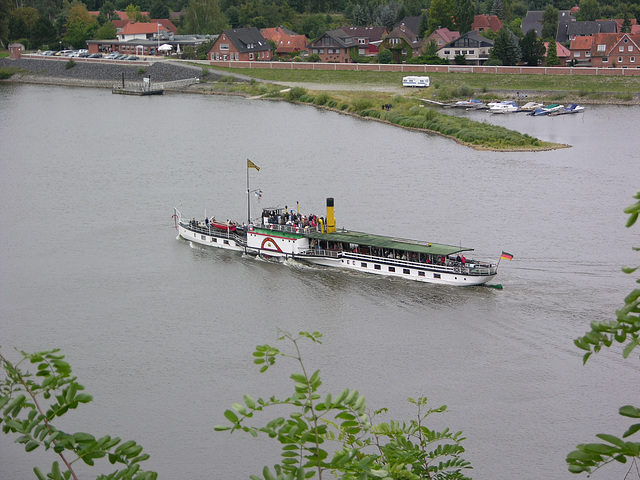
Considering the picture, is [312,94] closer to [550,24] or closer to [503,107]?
[503,107]

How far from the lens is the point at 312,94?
292 ft

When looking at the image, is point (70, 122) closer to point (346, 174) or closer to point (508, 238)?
point (346, 174)

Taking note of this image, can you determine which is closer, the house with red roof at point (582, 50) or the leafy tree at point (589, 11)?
the house with red roof at point (582, 50)

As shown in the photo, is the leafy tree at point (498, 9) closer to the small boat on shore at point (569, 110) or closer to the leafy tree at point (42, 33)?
the small boat on shore at point (569, 110)

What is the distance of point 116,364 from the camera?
93.4 feet

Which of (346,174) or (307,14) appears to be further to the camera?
(307,14)

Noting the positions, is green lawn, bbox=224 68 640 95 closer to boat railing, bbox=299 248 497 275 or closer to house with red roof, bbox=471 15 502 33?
house with red roof, bbox=471 15 502 33

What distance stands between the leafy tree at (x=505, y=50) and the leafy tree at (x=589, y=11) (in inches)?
962

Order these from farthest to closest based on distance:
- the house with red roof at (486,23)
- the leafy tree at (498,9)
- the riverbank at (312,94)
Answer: the leafy tree at (498,9) < the house with red roof at (486,23) < the riverbank at (312,94)

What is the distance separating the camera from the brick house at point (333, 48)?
350 ft

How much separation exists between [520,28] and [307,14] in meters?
34.8

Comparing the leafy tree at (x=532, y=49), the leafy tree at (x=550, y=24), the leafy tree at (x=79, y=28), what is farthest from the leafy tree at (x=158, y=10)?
the leafy tree at (x=532, y=49)

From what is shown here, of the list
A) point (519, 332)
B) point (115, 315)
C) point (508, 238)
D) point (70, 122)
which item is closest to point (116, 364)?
point (115, 315)

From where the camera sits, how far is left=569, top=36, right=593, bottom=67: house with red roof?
318 ft
